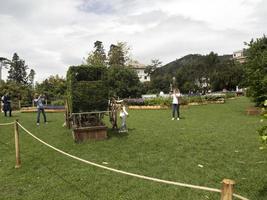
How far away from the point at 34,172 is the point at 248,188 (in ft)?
14.5

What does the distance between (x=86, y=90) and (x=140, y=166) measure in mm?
4765

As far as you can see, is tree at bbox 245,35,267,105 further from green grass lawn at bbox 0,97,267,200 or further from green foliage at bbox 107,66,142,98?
green foliage at bbox 107,66,142,98

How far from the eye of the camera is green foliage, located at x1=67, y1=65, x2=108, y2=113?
35.5ft

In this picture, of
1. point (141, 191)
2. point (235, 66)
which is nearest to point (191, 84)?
point (235, 66)

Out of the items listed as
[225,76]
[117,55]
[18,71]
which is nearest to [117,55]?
[117,55]

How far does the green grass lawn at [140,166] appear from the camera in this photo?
5.39 m

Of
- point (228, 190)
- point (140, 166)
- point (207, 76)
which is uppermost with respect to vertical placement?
point (207, 76)

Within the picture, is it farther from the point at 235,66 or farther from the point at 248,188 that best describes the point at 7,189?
the point at 235,66

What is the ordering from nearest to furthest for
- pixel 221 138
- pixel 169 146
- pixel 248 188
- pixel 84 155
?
1. pixel 248 188
2. pixel 84 155
3. pixel 169 146
4. pixel 221 138

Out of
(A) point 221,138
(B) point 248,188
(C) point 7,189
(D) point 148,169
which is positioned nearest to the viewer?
(B) point 248,188

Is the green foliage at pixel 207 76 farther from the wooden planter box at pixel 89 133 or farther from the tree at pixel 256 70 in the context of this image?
the wooden planter box at pixel 89 133

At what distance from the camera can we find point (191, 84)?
77.9 meters

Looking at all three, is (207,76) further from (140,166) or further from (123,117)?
(140,166)

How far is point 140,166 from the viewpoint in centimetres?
688
